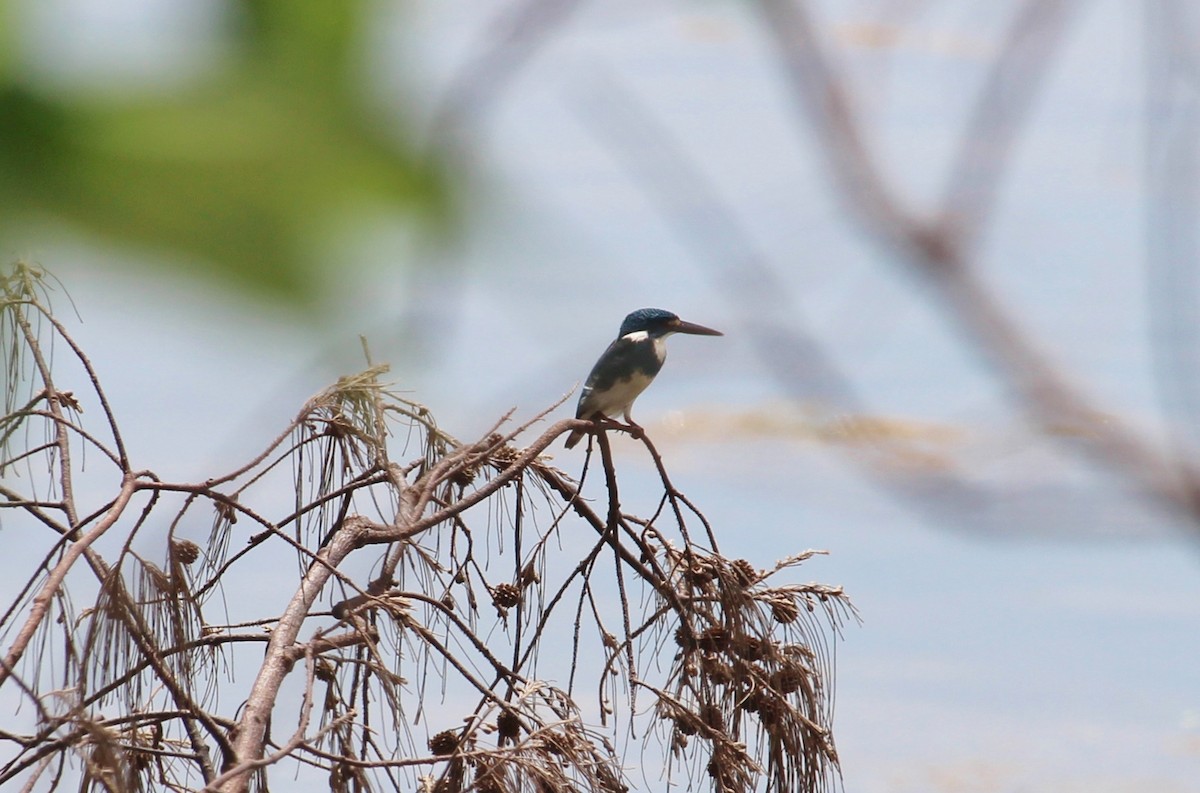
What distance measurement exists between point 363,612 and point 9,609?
0.68m

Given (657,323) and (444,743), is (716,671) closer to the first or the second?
(444,743)

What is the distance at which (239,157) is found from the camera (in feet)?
1.76

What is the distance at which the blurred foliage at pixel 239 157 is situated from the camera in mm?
534

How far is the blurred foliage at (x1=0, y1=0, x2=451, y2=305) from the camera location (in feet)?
1.75

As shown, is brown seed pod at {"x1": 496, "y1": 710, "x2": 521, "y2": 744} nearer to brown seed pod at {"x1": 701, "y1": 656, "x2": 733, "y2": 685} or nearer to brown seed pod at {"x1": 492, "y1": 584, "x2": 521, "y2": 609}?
brown seed pod at {"x1": 492, "y1": 584, "x2": 521, "y2": 609}

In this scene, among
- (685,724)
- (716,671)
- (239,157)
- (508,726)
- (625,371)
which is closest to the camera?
(239,157)

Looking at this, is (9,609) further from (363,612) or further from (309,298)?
(309,298)

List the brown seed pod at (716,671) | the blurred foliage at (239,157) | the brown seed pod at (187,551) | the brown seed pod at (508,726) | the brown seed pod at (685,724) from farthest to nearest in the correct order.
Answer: the brown seed pod at (716,671), the brown seed pod at (685,724), the brown seed pod at (508,726), the brown seed pod at (187,551), the blurred foliage at (239,157)

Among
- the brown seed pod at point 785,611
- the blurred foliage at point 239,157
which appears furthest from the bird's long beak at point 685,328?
the blurred foliage at point 239,157

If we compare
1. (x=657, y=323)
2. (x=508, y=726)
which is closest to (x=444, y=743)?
(x=508, y=726)

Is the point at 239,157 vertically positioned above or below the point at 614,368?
below

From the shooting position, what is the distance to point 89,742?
8.04ft

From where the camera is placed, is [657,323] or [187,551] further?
[657,323]

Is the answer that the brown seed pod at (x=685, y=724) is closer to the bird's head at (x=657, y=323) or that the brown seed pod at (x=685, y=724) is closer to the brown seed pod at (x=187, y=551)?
the brown seed pod at (x=187, y=551)
